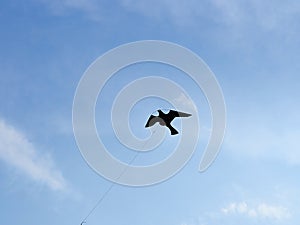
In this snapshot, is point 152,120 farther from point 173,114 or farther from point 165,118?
point 173,114

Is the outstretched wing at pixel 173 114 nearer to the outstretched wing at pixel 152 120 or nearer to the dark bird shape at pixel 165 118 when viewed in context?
the dark bird shape at pixel 165 118

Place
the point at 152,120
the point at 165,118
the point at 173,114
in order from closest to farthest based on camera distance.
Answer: the point at 152,120 → the point at 165,118 → the point at 173,114

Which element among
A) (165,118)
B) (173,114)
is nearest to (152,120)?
(165,118)

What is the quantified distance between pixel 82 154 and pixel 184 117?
16.9 meters

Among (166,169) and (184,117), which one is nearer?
(166,169)

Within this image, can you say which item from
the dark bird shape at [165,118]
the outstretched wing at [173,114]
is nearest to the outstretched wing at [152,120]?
the dark bird shape at [165,118]

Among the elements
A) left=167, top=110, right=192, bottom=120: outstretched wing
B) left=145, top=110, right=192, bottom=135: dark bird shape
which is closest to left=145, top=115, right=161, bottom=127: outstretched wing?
left=145, top=110, right=192, bottom=135: dark bird shape

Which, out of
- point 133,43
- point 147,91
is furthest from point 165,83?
point 133,43

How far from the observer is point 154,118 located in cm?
6222

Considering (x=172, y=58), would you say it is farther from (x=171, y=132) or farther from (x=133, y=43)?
(x=171, y=132)

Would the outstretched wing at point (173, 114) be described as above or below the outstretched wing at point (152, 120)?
above

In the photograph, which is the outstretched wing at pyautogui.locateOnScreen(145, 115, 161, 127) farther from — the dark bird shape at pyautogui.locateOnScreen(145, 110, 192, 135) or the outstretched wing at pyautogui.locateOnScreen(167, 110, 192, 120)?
the outstretched wing at pyautogui.locateOnScreen(167, 110, 192, 120)

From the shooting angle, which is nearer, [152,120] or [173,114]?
[152,120]

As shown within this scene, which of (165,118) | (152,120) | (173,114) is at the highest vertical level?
(173,114)
